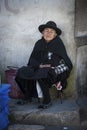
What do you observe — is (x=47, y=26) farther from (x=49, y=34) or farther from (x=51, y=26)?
(x=49, y=34)

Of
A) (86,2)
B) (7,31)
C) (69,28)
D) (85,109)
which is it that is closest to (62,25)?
(69,28)

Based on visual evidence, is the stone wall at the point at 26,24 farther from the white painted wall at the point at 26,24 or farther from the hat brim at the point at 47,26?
the hat brim at the point at 47,26

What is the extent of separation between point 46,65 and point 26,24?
3.76 feet

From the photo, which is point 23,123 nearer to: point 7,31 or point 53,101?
point 53,101

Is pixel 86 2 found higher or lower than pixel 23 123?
higher

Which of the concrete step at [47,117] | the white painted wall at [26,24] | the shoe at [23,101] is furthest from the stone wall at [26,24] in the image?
the concrete step at [47,117]

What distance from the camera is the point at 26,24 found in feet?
27.6

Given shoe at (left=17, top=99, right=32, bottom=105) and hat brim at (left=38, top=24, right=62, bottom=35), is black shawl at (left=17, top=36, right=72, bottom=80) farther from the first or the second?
shoe at (left=17, top=99, right=32, bottom=105)

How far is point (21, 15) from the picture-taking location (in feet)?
27.6

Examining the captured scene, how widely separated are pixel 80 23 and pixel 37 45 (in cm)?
102

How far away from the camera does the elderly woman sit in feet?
24.8

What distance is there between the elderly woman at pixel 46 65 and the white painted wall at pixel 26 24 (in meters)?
0.32

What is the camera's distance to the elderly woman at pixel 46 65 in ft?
24.8

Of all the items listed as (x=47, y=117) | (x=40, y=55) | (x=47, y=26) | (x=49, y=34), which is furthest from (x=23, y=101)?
(x=47, y=26)
